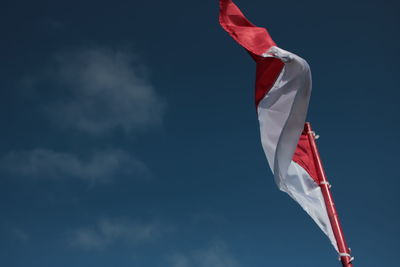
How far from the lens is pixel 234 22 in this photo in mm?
12203

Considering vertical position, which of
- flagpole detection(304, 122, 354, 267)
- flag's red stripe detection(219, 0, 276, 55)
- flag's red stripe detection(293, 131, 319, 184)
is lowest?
flagpole detection(304, 122, 354, 267)

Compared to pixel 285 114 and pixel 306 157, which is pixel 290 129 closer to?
pixel 285 114

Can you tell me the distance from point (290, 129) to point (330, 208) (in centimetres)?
199

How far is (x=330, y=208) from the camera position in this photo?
9.00 meters

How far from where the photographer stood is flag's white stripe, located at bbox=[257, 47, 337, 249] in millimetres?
9383

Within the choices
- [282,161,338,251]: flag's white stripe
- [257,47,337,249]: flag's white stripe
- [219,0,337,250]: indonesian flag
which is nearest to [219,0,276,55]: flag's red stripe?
[219,0,337,250]: indonesian flag

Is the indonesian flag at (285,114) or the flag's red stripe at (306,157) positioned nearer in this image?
the indonesian flag at (285,114)

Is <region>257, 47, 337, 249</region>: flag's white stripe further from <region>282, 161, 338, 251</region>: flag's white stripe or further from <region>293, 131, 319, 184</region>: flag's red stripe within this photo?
<region>293, 131, 319, 184</region>: flag's red stripe

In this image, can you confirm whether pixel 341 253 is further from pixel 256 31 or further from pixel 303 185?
pixel 256 31

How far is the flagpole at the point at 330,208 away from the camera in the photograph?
8.21 metres

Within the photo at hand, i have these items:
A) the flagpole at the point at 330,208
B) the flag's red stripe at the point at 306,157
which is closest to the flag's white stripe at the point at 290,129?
the flag's red stripe at the point at 306,157

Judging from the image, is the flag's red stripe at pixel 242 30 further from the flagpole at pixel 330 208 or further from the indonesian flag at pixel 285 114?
the flagpole at pixel 330 208

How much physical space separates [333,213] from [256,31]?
18.4 feet

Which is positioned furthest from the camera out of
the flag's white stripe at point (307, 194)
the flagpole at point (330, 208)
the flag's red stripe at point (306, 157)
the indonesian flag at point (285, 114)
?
the flag's red stripe at point (306, 157)
